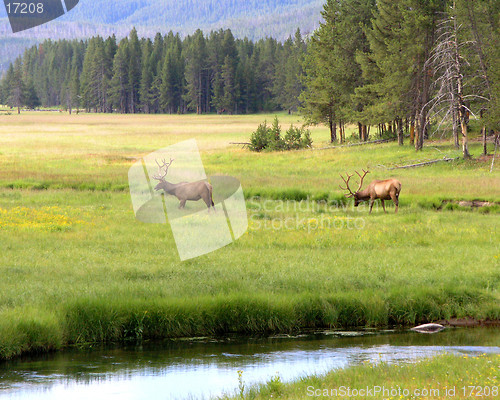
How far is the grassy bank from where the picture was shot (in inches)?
287

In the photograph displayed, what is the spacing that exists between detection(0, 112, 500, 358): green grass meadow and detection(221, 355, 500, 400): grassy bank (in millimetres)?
3313

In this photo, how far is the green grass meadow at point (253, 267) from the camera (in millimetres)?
11484

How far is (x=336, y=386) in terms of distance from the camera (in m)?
8.02

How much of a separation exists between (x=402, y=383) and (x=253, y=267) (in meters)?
7.14

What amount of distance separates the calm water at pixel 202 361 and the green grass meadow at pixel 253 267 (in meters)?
0.53

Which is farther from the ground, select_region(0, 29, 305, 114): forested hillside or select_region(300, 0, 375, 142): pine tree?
select_region(0, 29, 305, 114): forested hillside

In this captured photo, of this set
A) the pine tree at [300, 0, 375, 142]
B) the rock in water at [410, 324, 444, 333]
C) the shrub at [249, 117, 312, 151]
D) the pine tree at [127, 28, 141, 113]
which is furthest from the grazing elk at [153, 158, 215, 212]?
the pine tree at [127, 28, 141, 113]

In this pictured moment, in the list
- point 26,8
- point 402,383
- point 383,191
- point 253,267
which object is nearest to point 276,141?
point 383,191

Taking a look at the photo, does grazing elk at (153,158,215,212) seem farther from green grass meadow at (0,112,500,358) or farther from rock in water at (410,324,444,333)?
rock in water at (410,324,444,333)

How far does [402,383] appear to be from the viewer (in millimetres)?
7809

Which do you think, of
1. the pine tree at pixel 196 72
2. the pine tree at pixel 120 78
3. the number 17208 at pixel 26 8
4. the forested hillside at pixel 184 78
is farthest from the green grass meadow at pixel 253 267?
the pine tree at pixel 120 78

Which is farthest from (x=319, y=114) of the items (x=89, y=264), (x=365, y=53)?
(x=89, y=264)

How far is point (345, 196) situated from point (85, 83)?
14124cm

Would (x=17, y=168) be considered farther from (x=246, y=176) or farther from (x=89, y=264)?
(x=89, y=264)
